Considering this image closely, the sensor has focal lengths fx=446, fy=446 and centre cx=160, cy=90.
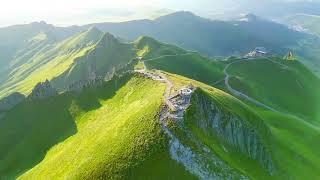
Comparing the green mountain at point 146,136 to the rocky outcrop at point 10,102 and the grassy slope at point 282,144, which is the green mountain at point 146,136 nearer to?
the grassy slope at point 282,144

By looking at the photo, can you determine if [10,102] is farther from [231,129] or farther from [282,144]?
[282,144]

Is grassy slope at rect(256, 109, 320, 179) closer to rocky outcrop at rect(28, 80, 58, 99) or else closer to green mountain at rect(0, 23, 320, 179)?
green mountain at rect(0, 23, 320, 179)

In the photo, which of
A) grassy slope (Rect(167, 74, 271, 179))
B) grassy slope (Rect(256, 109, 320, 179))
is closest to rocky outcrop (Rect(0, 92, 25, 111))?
grassy slope (Rect(167, 74, 271, 179))

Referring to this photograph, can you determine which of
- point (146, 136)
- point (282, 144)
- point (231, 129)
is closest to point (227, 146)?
point (231, 129)

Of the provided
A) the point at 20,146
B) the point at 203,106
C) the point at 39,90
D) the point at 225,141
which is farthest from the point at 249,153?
the point at 39,90

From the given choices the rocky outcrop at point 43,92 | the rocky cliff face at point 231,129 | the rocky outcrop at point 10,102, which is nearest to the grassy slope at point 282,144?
the rocky cliff face at point 231,129

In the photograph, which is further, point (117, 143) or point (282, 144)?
point (282, 144)

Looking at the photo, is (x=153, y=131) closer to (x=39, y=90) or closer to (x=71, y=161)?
(x=71, y=161)

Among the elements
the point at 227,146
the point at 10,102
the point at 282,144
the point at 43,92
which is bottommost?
the point at 10,102

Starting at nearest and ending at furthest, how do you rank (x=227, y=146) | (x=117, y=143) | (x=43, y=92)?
(x=117, y=143) < (x=227, y=146) < (x=43, y=92)
